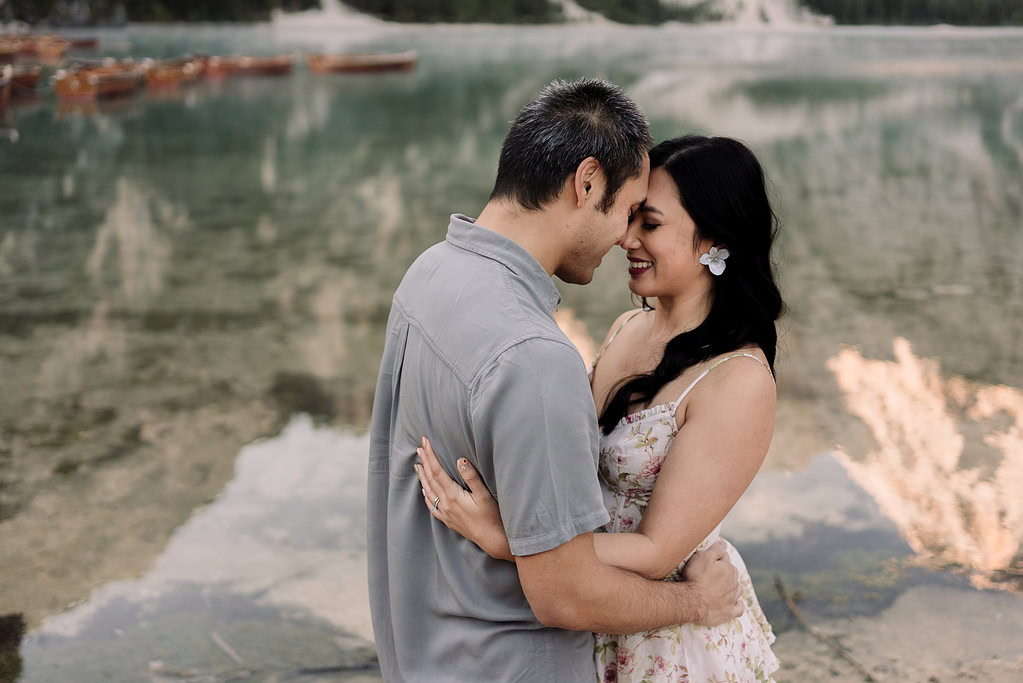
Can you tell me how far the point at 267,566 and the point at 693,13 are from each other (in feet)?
321

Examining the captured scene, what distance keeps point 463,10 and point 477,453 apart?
97262 mm

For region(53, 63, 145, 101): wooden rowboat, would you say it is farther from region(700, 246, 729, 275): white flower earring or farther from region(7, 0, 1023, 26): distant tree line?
region(7, 0, 1023, 26): distant tree line

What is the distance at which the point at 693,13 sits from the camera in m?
93.8

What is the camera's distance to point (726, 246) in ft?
6.97

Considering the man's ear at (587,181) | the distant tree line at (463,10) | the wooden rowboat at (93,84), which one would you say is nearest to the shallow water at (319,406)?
the man's ear at (587,181)

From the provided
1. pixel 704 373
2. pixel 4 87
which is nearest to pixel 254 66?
pixel 4 87

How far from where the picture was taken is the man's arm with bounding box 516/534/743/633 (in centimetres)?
154

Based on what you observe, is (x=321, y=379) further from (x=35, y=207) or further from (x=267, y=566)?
(x=35, y=207)

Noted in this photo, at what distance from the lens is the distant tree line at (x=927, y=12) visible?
60.4m

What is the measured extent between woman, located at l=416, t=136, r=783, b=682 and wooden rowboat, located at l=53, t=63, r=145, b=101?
2995cm

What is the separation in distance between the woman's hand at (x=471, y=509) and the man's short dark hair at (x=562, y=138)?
1.63 feet

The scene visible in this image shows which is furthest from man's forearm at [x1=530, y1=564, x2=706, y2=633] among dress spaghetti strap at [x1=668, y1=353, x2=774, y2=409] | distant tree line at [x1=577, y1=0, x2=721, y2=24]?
distant tree line at [x1=577, y1=0, x2=721, y2=24]

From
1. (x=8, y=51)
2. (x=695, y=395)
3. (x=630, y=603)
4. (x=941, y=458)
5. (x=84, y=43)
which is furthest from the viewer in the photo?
(x=84, y=43)

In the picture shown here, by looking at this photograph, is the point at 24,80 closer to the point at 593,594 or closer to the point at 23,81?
the point at 23,81
